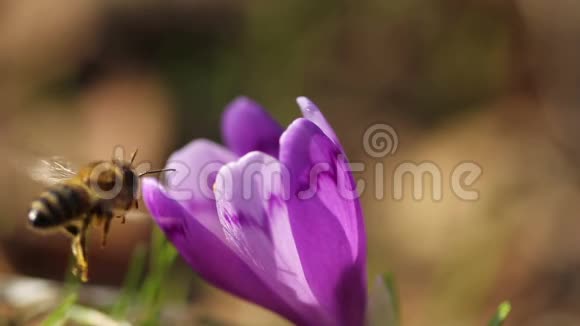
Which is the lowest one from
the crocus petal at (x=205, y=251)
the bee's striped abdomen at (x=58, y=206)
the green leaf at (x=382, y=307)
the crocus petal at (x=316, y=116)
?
the green leaf at (x=382, y=307)

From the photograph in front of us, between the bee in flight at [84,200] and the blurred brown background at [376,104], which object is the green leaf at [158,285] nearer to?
the bee in flight at [84,200]

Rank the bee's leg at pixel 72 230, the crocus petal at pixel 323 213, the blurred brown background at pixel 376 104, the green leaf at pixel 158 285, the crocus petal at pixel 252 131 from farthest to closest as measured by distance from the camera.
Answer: the blurred brown background at pixel 376 104, the green leaf at pixel 158 285, the crocus petal at pixel 252 131, the bee's leg at pixel 72 230, the crocus petal at pixel 323 213

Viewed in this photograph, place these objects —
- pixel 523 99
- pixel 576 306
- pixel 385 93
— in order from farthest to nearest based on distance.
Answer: pixel 385 93, pixel 523 99, pixel 576 306

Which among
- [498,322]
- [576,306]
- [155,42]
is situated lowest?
[576,306]

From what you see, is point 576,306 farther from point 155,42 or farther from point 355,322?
point 155,42

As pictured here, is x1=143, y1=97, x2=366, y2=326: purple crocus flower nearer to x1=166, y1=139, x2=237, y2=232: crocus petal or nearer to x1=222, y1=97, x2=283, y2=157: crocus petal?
x1=166, y1=139, x2=237, y2=232: crocus petal

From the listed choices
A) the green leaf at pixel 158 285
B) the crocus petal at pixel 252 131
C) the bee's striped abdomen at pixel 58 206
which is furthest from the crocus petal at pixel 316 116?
the green leaf at pixel 158 285

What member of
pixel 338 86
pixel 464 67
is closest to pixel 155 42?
pixel 338 86
